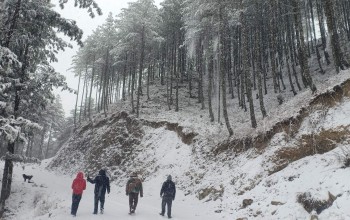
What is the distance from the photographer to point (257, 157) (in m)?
17.1

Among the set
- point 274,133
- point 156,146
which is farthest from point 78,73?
point 274,133

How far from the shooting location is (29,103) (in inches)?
709

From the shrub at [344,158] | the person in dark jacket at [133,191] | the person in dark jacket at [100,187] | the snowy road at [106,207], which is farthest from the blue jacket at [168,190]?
the shrub at [344,158]

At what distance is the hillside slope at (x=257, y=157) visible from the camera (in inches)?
460

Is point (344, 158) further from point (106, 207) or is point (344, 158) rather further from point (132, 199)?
point (106, 207)

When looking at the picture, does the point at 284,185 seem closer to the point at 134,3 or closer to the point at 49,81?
the point at 49,81

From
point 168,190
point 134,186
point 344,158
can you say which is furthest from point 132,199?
point 344,158

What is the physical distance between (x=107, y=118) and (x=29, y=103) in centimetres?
2134

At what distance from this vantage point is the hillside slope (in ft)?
38.3

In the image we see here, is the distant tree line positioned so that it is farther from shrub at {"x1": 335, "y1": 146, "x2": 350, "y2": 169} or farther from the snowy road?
shrub at {"x1": 335, "y1": 146, "x2": 350, "y2": 169}

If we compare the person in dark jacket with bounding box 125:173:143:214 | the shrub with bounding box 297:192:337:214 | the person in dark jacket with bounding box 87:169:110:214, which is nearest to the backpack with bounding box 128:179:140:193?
the person in dark jacket with bounding box 125:173:143:214

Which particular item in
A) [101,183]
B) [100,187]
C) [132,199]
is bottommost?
[132,199]

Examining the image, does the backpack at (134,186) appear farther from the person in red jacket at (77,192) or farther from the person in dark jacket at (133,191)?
the person in red jacket at (77,192)

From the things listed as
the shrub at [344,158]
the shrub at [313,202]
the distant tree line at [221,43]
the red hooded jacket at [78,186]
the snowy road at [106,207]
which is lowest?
the snowy road at [106,207]
